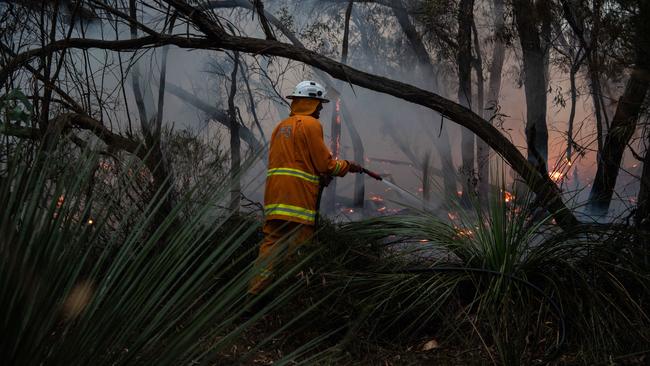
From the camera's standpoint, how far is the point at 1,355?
1.10m

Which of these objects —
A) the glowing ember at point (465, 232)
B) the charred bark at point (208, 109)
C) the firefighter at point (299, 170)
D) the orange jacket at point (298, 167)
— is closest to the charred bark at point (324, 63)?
the firefighter at point (299, 170)

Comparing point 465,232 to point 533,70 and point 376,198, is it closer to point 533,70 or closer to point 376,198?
point 533,70

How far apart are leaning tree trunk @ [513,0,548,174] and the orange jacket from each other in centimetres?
520

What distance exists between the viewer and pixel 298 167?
18.0 ft

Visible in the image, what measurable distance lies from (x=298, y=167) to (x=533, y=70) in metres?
9.10

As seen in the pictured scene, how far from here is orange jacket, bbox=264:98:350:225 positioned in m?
5.32

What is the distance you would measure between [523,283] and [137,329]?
3.42 metres

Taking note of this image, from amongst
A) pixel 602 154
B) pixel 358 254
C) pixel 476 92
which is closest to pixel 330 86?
pixel 476 92

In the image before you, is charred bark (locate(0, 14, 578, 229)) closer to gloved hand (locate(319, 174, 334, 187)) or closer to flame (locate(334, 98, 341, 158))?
gloved hand (locate(319, 174, 334, 187))

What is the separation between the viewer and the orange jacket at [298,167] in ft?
17.5

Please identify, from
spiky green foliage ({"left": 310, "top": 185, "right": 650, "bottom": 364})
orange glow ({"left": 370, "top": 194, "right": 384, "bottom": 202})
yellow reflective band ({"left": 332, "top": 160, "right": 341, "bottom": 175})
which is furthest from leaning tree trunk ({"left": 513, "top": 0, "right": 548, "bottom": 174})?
orange glow ({"left": 370, "top": 194, "right": 384, "bottom": 202})

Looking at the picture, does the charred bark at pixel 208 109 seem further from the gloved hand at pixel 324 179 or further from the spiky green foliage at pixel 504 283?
the spiky green foliage at pixel 504 283

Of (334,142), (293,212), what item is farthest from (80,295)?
(334,142)

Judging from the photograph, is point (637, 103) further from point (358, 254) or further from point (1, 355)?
point (1, 355)
